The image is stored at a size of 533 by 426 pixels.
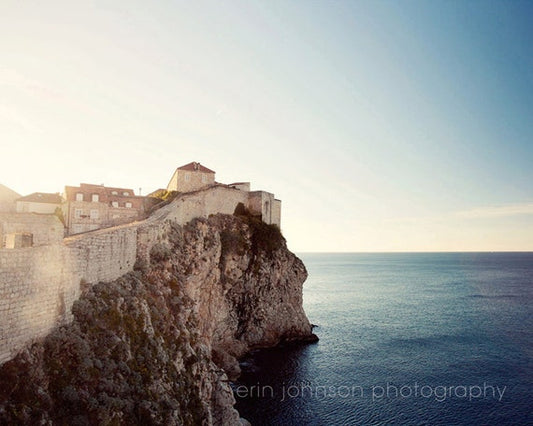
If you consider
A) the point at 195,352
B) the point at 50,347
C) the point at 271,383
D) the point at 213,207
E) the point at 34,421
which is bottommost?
the point at 271,383

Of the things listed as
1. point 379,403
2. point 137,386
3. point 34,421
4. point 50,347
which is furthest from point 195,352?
point 379,403

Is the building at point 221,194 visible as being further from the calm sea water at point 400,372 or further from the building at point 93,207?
the calm sea water at point 400,372

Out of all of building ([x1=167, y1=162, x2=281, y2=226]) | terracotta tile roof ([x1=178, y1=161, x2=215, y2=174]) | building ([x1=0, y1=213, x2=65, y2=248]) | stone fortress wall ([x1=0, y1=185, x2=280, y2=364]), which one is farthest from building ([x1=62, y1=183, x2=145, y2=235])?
stone fortress wall ([x1=0, y1=185, x2=280, y2=364])

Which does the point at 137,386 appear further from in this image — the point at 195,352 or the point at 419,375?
the point at 419,375

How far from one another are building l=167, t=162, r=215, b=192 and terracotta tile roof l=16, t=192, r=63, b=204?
15.8m

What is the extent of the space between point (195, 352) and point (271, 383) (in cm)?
1662

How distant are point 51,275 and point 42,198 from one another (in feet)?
120

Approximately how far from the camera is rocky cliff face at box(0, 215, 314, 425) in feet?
48.1

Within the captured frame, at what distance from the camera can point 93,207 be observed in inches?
1828

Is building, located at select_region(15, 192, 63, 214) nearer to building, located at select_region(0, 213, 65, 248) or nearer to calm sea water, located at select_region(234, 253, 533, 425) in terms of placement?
building, located at select_region(0, 213, 65, 248)

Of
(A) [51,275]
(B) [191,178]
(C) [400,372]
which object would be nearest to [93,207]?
(B) [191,178]

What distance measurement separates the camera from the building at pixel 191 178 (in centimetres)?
5378

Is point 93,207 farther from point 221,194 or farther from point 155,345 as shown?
point 155,345

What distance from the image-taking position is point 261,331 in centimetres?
5334
